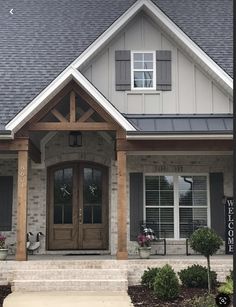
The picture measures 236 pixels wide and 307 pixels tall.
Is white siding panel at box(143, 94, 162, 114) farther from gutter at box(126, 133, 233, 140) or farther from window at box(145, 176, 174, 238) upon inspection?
window at box(145, 176, 174, 238)

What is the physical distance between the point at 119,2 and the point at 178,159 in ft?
20.8

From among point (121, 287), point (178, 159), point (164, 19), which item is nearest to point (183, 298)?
point (121, 287)

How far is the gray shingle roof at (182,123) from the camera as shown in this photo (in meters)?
12.3

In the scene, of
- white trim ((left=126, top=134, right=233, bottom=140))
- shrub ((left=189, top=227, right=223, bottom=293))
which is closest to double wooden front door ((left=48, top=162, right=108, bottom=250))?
white trim ((left=126, top=134, right=233, bottom=140))

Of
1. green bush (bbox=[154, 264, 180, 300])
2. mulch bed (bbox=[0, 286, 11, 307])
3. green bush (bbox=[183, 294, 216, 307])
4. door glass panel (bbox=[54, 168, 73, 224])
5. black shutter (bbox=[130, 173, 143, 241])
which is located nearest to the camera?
green bush (bbox=[183, 294, 216, 307])

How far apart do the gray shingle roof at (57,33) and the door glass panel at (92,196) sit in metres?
2.84

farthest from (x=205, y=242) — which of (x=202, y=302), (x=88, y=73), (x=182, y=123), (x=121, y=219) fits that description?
(x=88, y=73)

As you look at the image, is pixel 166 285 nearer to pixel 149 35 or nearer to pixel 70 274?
pixel 70 274

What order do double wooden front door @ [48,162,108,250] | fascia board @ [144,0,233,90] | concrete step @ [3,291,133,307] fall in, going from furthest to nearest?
1. double wooden front door @ [48,162,108,250]
2. fascia board @ [144,0,233,90]
3. concrete step @ [3,291,133,307]

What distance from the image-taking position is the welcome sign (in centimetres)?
1362

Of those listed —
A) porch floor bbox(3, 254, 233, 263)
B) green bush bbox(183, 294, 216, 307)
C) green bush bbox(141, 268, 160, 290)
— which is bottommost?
green bush bbox(183, 294, 216, 307)

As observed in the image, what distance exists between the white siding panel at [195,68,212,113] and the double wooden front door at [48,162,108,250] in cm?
324

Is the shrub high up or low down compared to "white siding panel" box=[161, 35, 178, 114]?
down

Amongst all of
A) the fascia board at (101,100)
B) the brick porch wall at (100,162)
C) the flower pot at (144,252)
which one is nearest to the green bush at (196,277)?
the flower pot at (144,252)
